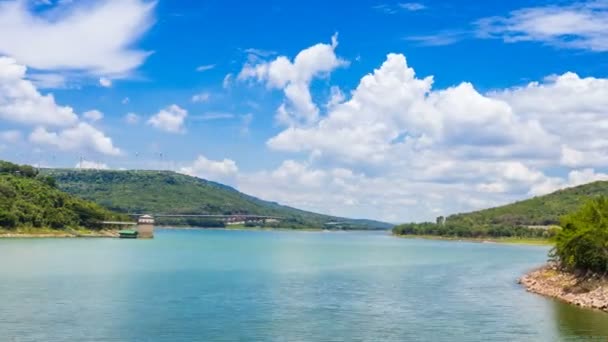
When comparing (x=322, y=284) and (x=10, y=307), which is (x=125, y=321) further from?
(x=322, y=284)

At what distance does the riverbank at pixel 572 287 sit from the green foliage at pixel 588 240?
137cm

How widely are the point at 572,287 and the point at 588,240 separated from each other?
5.39 m

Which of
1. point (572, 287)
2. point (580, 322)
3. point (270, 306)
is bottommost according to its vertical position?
point (270, 306)

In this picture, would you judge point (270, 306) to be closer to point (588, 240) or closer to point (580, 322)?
point (580, 322)

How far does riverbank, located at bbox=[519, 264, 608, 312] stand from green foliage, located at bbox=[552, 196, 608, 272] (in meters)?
1.37

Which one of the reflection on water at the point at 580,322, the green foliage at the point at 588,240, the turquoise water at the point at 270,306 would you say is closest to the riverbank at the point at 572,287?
the green foliage at the point at 588,240

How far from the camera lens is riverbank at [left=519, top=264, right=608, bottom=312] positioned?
220 feet

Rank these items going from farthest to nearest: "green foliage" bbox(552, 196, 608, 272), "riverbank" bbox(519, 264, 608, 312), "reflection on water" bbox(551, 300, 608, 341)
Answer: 1. "green foliage" bbox(552, 196, 608, 272)
2. "riverbank" bbox(519, 264, 608, 312)
3. "reflection on water" bbox(551, 300, 608, 341)

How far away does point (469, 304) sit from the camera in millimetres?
71188

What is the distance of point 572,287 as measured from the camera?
249ft

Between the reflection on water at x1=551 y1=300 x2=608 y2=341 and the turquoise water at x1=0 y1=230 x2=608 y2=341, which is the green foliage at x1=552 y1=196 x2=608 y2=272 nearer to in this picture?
the turquoise water at x1=0 y1=230 x2=608 y2=341

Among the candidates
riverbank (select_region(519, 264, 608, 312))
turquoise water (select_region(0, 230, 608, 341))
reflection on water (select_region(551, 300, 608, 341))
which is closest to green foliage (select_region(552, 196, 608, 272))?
riverbank (select_region(519, 264, 608, 312))

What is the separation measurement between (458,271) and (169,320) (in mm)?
69013

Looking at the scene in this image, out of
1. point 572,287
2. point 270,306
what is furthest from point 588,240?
point 270,306
